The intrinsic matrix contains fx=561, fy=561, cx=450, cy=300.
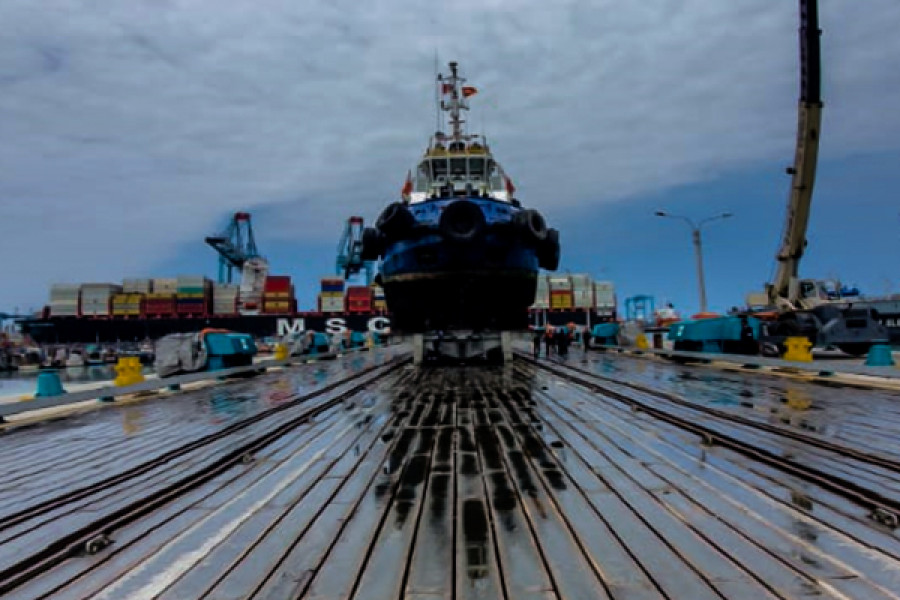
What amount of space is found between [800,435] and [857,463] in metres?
1.13

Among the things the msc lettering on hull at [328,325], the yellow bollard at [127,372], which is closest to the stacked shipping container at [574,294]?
the msc lettering on hull at [328,325]

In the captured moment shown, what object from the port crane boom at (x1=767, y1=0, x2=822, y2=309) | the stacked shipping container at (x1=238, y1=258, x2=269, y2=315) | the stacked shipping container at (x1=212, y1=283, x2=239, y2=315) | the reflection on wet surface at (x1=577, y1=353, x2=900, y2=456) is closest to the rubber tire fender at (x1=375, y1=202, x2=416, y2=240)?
the reflection on wet surface at (x1=577, y1=353, x2=900, y2=456)

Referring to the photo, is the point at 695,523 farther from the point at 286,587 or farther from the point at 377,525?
the point at 286,587

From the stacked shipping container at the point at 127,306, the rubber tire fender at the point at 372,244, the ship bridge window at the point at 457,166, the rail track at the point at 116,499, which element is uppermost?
the ship bridge window at the point at 457,166

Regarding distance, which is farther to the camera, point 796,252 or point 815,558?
point 796,252

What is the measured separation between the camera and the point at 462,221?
64.2 feet

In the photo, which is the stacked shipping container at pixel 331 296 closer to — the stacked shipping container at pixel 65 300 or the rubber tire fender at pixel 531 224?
the stacked shipping container at pixel 65 300

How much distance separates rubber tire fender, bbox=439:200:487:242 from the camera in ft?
63.8

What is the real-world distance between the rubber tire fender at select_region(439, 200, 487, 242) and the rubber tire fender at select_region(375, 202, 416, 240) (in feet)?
6.63

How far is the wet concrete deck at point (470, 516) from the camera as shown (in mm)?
2859

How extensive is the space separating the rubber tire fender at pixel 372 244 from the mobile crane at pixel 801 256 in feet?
49.4

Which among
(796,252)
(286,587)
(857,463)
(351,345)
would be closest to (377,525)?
(286,587)

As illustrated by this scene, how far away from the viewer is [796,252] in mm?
23547

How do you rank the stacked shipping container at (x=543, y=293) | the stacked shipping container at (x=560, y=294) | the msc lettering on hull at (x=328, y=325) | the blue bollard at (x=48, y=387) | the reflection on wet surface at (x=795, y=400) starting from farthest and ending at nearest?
the stacked shipping container at (x=560, y=294) → the stacked shipping container at (x=543, y=293) → the msc lettering on hull at (x=328, y=325) → the blue bollard at (x=48, y=387) → the reflection on wet surface at (x=795, y=400)
